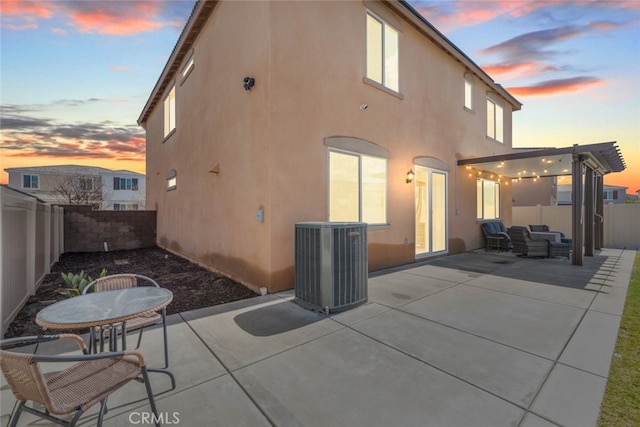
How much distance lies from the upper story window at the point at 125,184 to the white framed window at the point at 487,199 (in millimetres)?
38172

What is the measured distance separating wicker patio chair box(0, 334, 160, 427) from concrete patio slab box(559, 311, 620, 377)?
12.4 ft

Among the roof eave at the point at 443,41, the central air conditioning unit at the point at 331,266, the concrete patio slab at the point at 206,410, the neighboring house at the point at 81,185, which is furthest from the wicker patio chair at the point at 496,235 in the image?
the neighboring house at the point at 81,185

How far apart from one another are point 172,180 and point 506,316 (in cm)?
1109

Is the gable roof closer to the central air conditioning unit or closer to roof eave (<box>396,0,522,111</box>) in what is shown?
roof eave (<box>396,0,522,111</box>)

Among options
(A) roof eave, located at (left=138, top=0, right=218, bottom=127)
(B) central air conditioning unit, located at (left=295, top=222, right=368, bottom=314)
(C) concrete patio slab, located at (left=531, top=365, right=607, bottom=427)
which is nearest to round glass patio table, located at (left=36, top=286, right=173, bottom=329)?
(B) central air conditioning unit, located at (left=295, top=222, right=368, bottom=314)

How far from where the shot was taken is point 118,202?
33625mm

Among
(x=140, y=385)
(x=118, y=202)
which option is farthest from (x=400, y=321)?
(x=118, y=202)

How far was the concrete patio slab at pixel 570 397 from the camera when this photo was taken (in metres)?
2.02

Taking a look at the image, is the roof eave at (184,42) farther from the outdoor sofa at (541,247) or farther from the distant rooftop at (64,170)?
the distant rooftop at (64,170)

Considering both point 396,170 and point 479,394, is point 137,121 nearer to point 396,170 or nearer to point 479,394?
point 396,170

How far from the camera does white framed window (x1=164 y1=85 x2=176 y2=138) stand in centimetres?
1088

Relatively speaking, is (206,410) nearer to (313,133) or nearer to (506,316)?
(506,316)

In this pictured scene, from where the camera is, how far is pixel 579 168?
7855 mm

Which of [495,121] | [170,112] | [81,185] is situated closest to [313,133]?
[170,112]
